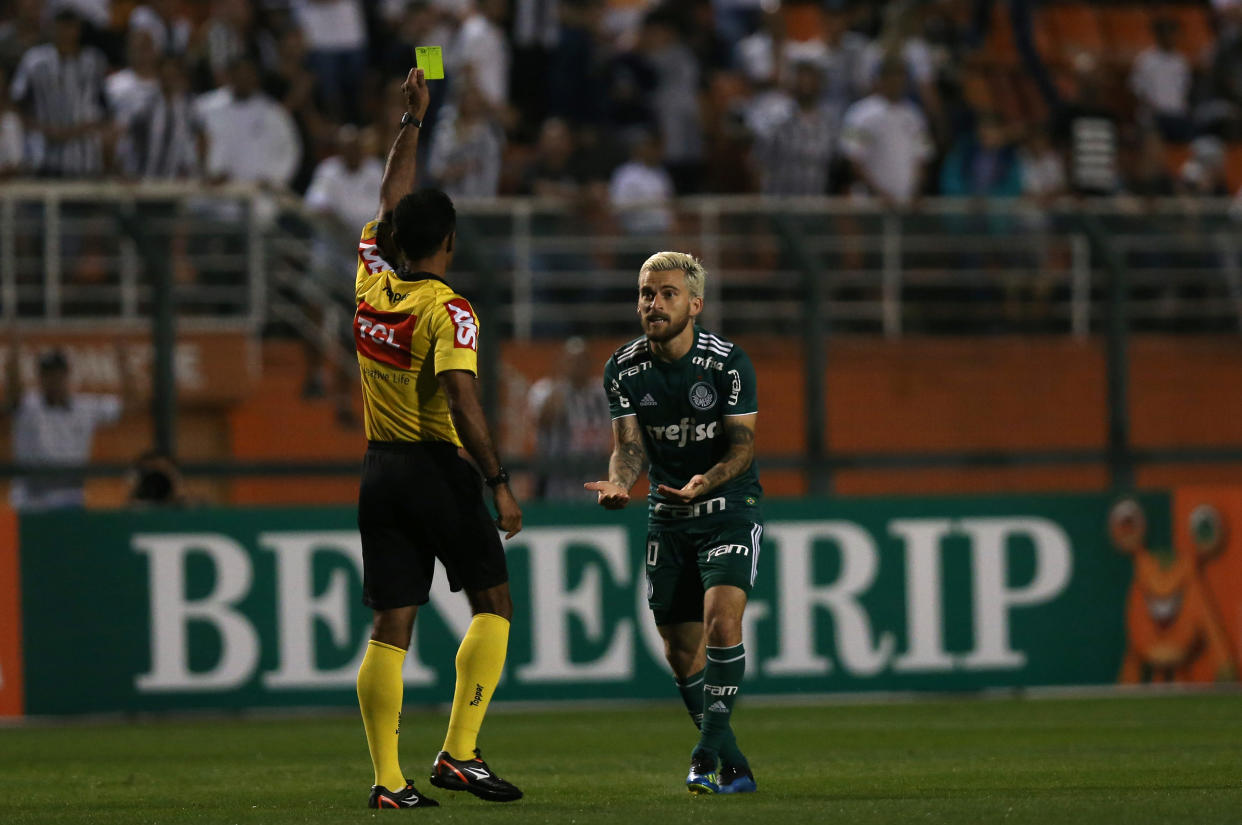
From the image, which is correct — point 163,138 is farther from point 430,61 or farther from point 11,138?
point 430,61

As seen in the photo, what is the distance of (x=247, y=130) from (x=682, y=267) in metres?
8.09

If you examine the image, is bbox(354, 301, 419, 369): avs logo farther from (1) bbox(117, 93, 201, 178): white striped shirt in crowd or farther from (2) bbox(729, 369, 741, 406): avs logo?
(1) bbox(117, 93, 201, 178): white striped shirt in crowd

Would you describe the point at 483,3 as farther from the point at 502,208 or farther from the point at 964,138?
the point at 964,138

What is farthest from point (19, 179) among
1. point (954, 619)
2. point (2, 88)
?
point (954, 619)

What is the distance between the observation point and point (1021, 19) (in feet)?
64.2

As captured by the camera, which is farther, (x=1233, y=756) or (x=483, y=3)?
(x=483, y=3)

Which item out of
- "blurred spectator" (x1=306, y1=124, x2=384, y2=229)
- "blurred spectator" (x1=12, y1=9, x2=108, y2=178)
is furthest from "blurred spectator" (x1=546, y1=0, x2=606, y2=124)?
"blurred spectator" (x1=12, y1=9, x2=108, y2=178)

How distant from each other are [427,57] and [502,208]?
6.81 m

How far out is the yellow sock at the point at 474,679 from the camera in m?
7.59

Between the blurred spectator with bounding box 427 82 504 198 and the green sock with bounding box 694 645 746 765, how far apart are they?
824cm

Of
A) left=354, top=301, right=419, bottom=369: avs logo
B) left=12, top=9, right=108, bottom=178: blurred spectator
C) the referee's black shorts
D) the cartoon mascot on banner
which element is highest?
left=12, top=9, right=108, bottom=178: blurred spectator

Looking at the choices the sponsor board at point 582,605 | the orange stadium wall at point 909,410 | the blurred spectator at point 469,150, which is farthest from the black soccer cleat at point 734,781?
the blurred spectator at point 469,150

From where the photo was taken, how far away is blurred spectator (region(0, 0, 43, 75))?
15383mm

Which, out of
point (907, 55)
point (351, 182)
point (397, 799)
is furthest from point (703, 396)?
point (907, 55)
